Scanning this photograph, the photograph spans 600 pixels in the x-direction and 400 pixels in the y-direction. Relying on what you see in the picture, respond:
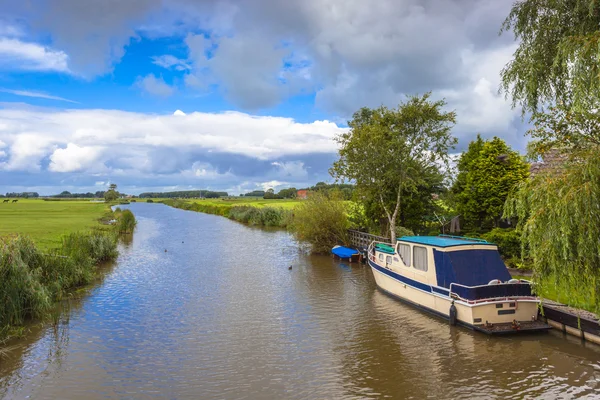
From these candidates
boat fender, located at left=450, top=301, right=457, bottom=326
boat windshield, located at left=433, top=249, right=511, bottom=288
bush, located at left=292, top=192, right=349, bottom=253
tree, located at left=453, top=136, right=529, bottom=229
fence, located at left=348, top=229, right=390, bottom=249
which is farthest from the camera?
bush, located at left=292, top=192, right=349, bottom=253

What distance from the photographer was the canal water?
→ 11.8m

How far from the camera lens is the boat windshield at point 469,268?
17.3 m

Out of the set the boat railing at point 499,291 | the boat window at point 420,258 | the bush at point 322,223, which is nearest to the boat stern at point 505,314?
the boat railing at point 499,291

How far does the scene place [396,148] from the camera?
31172 mm

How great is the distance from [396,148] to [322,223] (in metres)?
9.57

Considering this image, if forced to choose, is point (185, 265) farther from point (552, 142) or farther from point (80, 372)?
point (552, 142)

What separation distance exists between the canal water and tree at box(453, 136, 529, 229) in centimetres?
1340

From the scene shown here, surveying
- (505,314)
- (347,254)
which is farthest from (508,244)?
(347,254)

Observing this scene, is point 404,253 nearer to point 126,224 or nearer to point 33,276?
point 33,276

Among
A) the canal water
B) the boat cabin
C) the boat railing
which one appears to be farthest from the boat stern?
the canal water

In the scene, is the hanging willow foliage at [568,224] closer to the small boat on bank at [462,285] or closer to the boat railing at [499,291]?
the boat railing at [499,291]

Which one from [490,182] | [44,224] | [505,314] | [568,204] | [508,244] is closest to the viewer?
[568,204]

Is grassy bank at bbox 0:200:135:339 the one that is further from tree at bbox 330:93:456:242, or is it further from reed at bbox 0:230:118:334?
tree at bbox 330:93:456:242

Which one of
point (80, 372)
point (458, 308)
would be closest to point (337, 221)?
point (458, 308)
